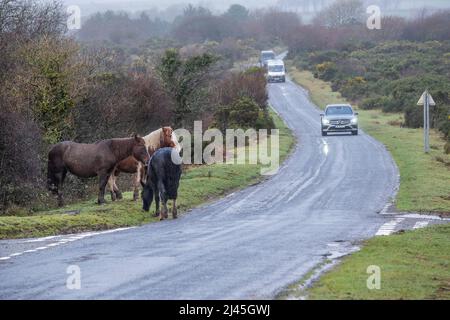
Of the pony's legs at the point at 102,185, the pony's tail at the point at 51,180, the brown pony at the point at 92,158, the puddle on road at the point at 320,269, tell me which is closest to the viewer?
the puddle on road at the point at 320,269

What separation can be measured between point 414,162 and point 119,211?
1841 centimetres

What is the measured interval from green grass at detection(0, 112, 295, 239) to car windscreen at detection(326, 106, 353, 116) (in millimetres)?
18214

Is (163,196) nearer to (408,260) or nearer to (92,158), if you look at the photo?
(92,158)

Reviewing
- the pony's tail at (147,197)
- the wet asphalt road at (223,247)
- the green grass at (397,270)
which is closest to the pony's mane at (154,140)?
the wet asphalt road at (223,247)

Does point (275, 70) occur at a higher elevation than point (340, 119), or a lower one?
higher

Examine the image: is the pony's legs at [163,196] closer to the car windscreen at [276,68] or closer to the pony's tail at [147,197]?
the pony's tail at [147,197]

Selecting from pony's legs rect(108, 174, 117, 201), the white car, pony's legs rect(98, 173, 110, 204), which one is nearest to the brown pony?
pony's legs rect(98, 173, 110, 204)

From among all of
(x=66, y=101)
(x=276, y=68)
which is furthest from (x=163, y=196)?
(x=276, y=68)

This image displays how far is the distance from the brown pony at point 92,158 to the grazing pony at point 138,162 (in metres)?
0.33

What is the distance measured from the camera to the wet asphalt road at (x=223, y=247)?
12.7 meters

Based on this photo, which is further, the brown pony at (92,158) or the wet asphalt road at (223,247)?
the brown pony at (92,158)

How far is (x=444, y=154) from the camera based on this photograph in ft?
143

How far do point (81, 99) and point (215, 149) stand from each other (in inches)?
383

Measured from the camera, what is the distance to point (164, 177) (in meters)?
23.5
